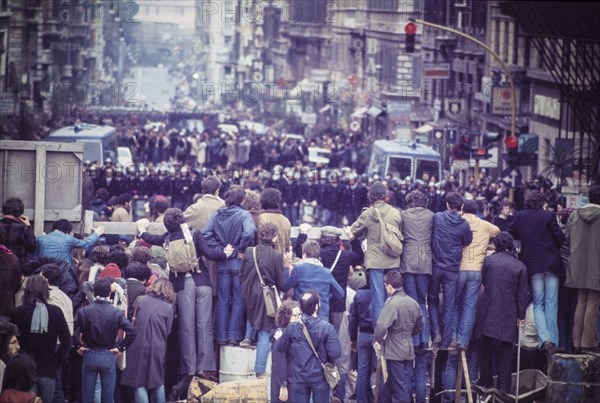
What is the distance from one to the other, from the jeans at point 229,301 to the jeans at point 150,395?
1.32 metres

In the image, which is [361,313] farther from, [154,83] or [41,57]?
[154,83]

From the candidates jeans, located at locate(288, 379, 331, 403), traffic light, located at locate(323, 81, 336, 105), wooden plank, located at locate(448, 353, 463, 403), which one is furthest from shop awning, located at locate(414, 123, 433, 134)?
jeans, located at locate(288, 379, 331, 403)

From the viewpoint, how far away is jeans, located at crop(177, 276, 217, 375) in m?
17.8

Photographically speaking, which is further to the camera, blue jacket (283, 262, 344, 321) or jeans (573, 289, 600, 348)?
jeans (573, 289, 600, 348)

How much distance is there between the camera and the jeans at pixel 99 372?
16203 millimetres

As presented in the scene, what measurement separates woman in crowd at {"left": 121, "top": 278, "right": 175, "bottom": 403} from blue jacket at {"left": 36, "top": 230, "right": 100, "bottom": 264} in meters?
1.95

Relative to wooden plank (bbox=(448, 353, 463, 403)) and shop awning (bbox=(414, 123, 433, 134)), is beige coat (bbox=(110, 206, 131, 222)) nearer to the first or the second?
wooden plank (bbox=(448, 353, 463, 403))

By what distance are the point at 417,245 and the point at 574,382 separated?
7.71ft

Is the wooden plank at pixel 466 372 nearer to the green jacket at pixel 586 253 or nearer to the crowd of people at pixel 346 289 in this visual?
the crowd of people at pixel 346 289

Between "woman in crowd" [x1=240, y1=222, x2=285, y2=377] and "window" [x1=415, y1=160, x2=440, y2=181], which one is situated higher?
"woman in crowd" [x1=240, y1=222, x2=285, y2=377]

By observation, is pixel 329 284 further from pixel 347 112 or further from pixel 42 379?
pixel 347 112

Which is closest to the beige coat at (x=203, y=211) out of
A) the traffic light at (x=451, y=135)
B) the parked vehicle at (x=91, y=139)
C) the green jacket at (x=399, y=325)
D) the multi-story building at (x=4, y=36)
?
the green jacket at (x=399, y=325)

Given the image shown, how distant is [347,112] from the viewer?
2980 inches

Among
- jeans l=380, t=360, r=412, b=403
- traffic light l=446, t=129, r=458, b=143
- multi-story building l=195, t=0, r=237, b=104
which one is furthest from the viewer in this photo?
multi-story building l=195, t=0, r=237, b=104
